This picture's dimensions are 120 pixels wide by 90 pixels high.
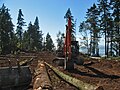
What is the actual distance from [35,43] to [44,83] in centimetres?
8718

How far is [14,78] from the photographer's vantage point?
13.3 meters

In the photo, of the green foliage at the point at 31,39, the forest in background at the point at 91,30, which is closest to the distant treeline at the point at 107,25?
the forest in background at the point at 91,30

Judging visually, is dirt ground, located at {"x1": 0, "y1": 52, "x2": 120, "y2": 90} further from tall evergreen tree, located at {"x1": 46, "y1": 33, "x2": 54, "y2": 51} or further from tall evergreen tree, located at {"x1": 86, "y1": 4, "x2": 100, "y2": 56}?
tall evergreen tree, located at {"x1": 46, "y1": 33, "x2": 54, "y2": 51}

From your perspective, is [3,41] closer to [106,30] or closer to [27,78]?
[106,30]

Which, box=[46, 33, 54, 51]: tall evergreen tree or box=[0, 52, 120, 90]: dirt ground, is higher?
box=[46, 33, 54, 51]: tall evergreen tree

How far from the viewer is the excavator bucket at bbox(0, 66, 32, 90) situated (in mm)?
12867

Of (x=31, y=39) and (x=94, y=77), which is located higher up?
(x=31, y=39)

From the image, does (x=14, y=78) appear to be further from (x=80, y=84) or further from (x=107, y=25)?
(x=107, y=25)

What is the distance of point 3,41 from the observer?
223ft

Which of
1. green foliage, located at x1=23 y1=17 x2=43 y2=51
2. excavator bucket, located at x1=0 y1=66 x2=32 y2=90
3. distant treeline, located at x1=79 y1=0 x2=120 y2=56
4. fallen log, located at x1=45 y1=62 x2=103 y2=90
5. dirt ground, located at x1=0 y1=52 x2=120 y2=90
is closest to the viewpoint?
fallen log, located at x1=45 y1=62 x2=103 y2=90

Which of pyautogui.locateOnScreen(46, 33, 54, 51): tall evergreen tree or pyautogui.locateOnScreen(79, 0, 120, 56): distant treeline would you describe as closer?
pyautogui.locateOnScreen(79, 0, 120, 56): distant treeline

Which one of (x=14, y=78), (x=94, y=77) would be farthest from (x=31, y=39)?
(x=14, y=78)

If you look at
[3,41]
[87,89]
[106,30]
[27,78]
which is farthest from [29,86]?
[3,41]

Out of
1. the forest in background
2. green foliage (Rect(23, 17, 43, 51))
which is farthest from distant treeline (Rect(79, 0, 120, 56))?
green foliage (Rect(23, 17, 43, 51))
